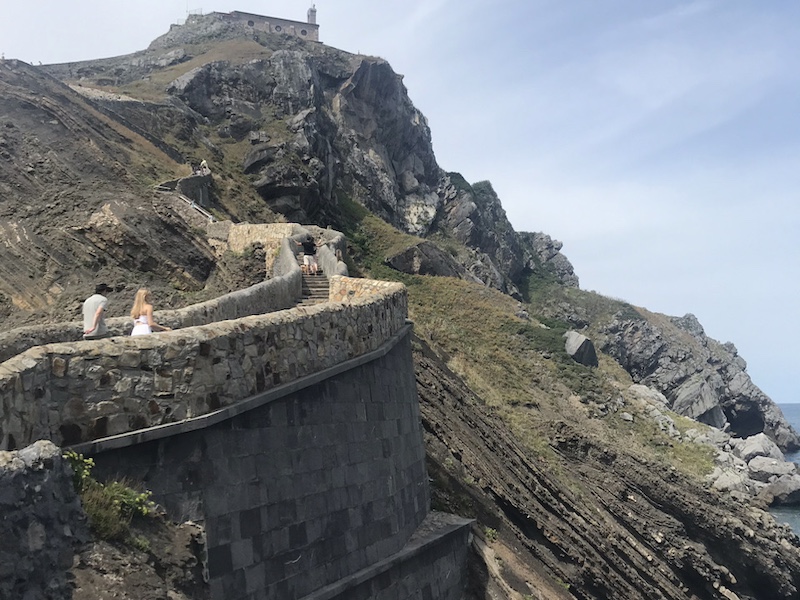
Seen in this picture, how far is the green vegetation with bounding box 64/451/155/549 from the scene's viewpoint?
15.1 feet

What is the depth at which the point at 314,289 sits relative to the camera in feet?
52.9

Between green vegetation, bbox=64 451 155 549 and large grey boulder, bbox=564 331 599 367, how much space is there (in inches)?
1168

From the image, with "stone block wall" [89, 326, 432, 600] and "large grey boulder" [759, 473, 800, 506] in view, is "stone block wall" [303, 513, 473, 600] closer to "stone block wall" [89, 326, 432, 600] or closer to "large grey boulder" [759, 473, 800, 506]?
"stone block wall" [89, 326, 432, 600]

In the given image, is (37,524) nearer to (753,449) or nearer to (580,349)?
(580,349)

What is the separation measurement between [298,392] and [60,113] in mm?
21161

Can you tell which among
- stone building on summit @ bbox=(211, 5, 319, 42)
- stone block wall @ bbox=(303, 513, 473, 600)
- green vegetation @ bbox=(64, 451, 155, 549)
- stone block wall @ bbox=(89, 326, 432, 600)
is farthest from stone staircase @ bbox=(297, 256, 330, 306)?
stone building on summit @ bbox=(211, 5, 319, 42)

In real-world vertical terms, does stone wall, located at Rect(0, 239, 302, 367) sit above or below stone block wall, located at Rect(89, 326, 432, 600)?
above

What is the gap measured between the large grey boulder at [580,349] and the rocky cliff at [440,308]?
2.93ft

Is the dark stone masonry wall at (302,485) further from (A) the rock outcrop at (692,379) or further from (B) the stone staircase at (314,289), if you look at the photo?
(A) the rock outcrop at (692,379)

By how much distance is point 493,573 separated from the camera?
10.4 metres

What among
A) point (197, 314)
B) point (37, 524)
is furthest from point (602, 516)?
point (37, 524)

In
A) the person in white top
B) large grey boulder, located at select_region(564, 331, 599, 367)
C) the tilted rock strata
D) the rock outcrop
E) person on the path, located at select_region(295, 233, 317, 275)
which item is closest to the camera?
the person in white top

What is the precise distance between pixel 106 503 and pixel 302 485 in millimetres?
2360

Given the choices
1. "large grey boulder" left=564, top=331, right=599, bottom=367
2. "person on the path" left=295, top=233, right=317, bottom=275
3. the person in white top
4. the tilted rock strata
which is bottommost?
the tilted rock strata
